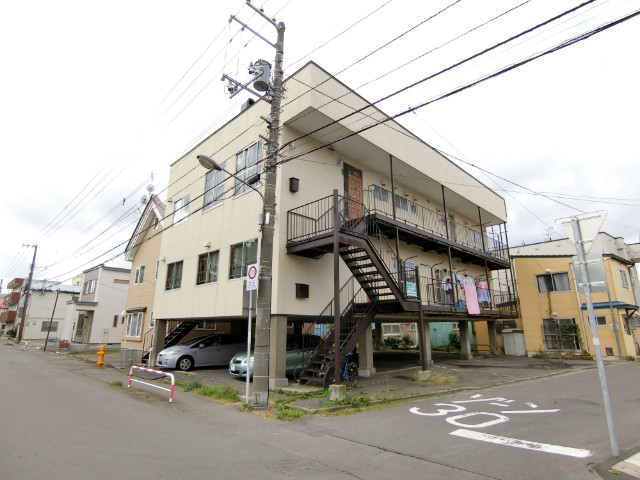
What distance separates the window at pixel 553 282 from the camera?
21.5 meters

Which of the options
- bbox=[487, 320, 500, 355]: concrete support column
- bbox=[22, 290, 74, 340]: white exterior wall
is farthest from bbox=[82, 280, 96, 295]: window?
bbox=[487, 320, 500, 355]: concrete support column

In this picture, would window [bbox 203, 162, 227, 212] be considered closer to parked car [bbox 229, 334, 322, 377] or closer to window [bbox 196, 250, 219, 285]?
window [bbox 196, 250, 219, 285]

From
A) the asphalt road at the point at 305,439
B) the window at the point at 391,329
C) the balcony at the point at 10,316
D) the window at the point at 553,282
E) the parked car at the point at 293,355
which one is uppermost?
the window at the point at 553,282

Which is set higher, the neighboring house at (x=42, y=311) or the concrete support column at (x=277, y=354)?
the neighboring house at (x=42, y=311)

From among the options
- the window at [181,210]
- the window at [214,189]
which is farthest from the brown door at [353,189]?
the window at [181,210]

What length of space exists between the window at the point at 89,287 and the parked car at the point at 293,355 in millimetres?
24982

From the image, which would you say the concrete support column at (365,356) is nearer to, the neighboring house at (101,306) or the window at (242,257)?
the window at (242,257)

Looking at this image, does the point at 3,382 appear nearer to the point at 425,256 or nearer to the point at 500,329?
the point at 425,256

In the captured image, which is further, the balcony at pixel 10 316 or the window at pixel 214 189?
the balcony at pixel 10 316

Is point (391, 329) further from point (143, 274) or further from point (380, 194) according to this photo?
point (143, 274)

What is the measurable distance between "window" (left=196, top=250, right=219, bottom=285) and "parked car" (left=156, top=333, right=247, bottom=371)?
8.73ft

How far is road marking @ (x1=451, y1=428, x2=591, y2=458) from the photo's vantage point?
503 centimetres

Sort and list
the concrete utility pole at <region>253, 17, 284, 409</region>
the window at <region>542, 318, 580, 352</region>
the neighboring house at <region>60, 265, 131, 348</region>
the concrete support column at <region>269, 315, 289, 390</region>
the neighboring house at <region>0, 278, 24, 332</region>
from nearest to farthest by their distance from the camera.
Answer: the concrete utility pole at <region>253, 17, 284, 409</region>, the concrete support column at <region>269, 315, 289, 390</region>, the window at <region>542, 318, 580, 352</region>, the neighboring house at <region>60, 265, 131, 348</region>, the neighboring house at <region>0, 278, 24, 332</region>

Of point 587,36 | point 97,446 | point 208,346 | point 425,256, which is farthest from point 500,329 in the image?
point 97,446
